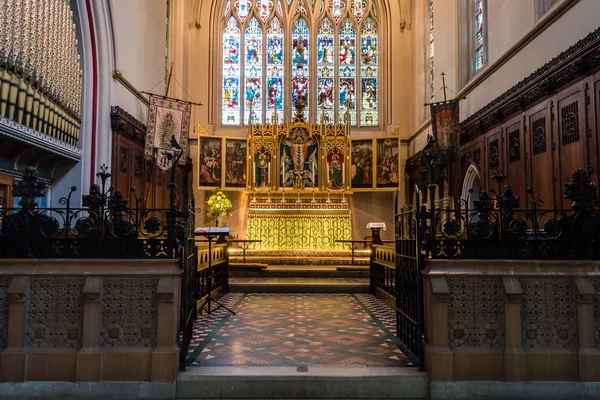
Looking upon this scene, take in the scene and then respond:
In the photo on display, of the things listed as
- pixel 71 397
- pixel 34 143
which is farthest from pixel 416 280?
pixel 34 143

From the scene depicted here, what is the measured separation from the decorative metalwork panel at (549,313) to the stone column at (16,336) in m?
4.13

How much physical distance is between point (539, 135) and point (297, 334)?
5.64 meters

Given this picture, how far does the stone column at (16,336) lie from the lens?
3963 mm

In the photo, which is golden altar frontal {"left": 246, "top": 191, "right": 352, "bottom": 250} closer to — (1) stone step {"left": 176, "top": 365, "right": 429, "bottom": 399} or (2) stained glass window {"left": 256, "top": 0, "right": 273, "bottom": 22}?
(2) stained glass window {"left": 256, "top": 0, "right": 273, "bottom": 22}

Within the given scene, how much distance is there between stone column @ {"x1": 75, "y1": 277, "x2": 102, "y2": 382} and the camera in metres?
3.96

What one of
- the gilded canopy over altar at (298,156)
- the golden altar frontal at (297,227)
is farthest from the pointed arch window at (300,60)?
the golden altar frontal at (297,227)

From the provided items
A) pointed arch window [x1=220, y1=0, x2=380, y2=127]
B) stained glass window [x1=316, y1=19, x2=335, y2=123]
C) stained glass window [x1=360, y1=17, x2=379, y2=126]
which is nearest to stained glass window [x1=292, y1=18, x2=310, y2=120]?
pointed arch window [x1=220, y1=0, x2=380, y2=127]

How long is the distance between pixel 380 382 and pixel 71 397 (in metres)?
2.49

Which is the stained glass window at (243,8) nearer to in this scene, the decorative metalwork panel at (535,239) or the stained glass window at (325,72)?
the stained glass window at (325,72)

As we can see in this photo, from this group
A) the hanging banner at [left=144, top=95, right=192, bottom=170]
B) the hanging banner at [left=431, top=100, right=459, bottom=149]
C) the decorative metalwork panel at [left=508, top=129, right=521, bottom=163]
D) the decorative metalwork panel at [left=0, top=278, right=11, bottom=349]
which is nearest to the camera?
the decorative metalwork panel at [left=0, top=278, right=11, bottom=349]

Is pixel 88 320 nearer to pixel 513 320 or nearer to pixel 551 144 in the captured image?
pixel 513 320

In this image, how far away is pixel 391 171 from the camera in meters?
15.4

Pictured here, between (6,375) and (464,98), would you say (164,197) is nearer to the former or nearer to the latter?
(464,98)

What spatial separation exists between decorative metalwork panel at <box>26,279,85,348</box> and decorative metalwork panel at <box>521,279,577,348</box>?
12.2 feet
